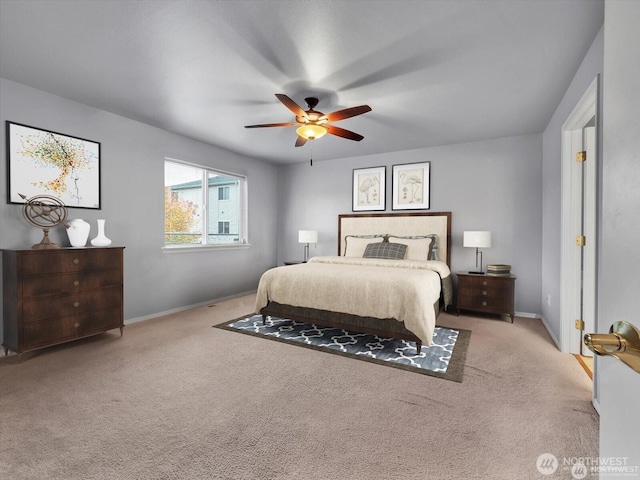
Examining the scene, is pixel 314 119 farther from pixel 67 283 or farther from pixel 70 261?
pixel 67 283

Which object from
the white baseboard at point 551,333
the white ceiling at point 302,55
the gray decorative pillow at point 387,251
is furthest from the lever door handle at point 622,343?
the gray decorative pillow at point 387,251

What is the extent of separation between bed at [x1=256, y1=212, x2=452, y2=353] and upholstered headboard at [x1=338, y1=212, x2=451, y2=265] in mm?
15

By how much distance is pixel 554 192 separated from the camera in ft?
11.3

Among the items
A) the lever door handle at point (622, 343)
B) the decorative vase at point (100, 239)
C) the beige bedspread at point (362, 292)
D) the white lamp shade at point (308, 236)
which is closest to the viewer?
the lever door handle at point (622, 343)

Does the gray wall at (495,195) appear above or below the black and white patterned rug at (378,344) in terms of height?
above

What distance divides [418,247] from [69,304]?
4325 mm

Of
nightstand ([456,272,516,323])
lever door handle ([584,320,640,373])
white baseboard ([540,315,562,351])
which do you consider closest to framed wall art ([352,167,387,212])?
nightstand ([456,272,516,323])

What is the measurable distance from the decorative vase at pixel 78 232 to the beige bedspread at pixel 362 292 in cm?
193

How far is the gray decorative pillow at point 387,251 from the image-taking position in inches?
180

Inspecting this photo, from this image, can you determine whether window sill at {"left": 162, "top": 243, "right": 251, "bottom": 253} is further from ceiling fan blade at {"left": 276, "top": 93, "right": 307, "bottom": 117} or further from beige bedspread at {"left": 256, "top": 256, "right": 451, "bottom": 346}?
ceiling fan blade at {"left": 276, "top": 93, "right": 307, "bottom": 117}

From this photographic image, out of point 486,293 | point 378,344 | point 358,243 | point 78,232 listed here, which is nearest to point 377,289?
point 378,344

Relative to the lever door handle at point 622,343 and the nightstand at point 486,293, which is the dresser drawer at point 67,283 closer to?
the lever door handle at point 622,343

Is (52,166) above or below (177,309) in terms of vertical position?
above

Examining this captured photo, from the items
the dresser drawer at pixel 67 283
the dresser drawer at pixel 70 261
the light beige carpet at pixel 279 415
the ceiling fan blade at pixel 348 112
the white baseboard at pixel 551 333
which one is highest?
the ceiling fan blade at pixel 348 112
